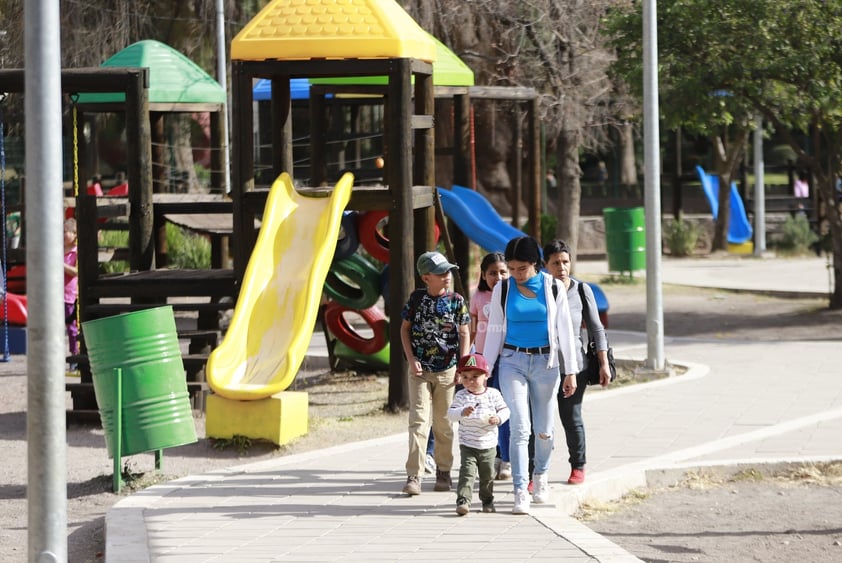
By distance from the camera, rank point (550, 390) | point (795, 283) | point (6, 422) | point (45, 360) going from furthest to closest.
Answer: point (795, 283), point (6, 422), point (550, 390), point (45, 360)

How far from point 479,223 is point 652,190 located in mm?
2179

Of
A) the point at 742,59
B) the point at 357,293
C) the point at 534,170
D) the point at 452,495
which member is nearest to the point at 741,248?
the point at 534,170

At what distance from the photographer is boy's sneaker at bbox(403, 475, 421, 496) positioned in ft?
27.7

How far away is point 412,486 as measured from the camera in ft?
27.7

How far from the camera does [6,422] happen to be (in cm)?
1212

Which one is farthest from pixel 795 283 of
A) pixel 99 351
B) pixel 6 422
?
pixel 99 351

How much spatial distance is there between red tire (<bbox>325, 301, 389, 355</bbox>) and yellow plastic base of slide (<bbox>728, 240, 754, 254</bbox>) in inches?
728

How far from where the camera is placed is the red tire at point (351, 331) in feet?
46.8

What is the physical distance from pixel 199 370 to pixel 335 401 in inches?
52.4

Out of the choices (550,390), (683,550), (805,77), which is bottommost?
(683,550)

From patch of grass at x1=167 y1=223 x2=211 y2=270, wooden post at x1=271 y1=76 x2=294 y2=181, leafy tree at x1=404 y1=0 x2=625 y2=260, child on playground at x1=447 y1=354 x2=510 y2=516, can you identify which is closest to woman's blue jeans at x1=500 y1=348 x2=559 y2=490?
child on playground at x1=447 y1=354 x2=510 y2=516

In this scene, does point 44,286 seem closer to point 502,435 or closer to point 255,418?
point 502,435

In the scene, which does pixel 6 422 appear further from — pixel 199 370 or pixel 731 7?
pixel 731 7

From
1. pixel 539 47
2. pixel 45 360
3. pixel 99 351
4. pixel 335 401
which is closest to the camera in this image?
pixel 45 360
